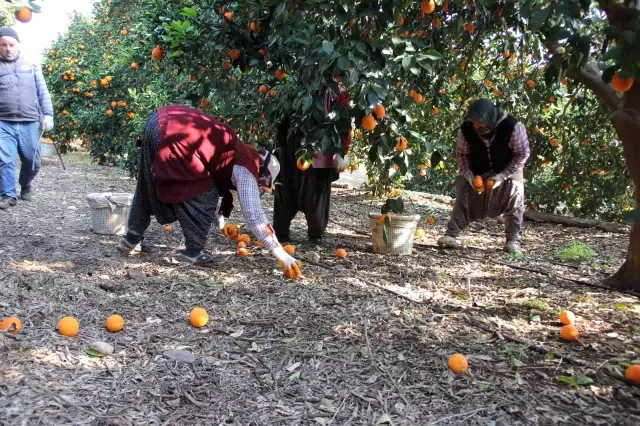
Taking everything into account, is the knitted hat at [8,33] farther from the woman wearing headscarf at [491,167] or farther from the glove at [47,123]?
the woman wearing headscarf at [491,167]

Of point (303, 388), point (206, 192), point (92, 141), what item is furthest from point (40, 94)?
point (92, 141)

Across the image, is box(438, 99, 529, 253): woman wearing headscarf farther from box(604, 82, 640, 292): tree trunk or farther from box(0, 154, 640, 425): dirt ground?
box(604, 82, 640, 292): tree trunk

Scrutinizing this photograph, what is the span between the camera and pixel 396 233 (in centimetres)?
462

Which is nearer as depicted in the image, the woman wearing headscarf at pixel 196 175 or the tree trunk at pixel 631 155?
the tree trunk at pixel 631 155

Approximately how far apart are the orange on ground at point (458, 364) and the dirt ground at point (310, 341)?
1.1 inches

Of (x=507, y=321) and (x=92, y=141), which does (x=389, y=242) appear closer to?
(x=507, y=321)

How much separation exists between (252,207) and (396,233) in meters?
1.60

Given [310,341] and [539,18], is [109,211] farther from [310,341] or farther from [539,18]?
[539,18]

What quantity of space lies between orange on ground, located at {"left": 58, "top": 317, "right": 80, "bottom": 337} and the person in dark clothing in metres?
2.47

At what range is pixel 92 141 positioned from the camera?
36.5 feet

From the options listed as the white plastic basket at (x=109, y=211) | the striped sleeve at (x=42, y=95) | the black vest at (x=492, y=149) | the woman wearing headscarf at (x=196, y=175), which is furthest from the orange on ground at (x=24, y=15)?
the black vest at (x=492, y=149)

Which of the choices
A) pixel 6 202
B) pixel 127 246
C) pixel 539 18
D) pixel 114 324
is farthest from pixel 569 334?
pixel 6 202

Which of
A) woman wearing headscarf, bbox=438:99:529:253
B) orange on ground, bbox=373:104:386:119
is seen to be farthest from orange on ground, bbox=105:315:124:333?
woman wearing headscarf, bbox=438:99:529:253

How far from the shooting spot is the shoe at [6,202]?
5392 millimetres
